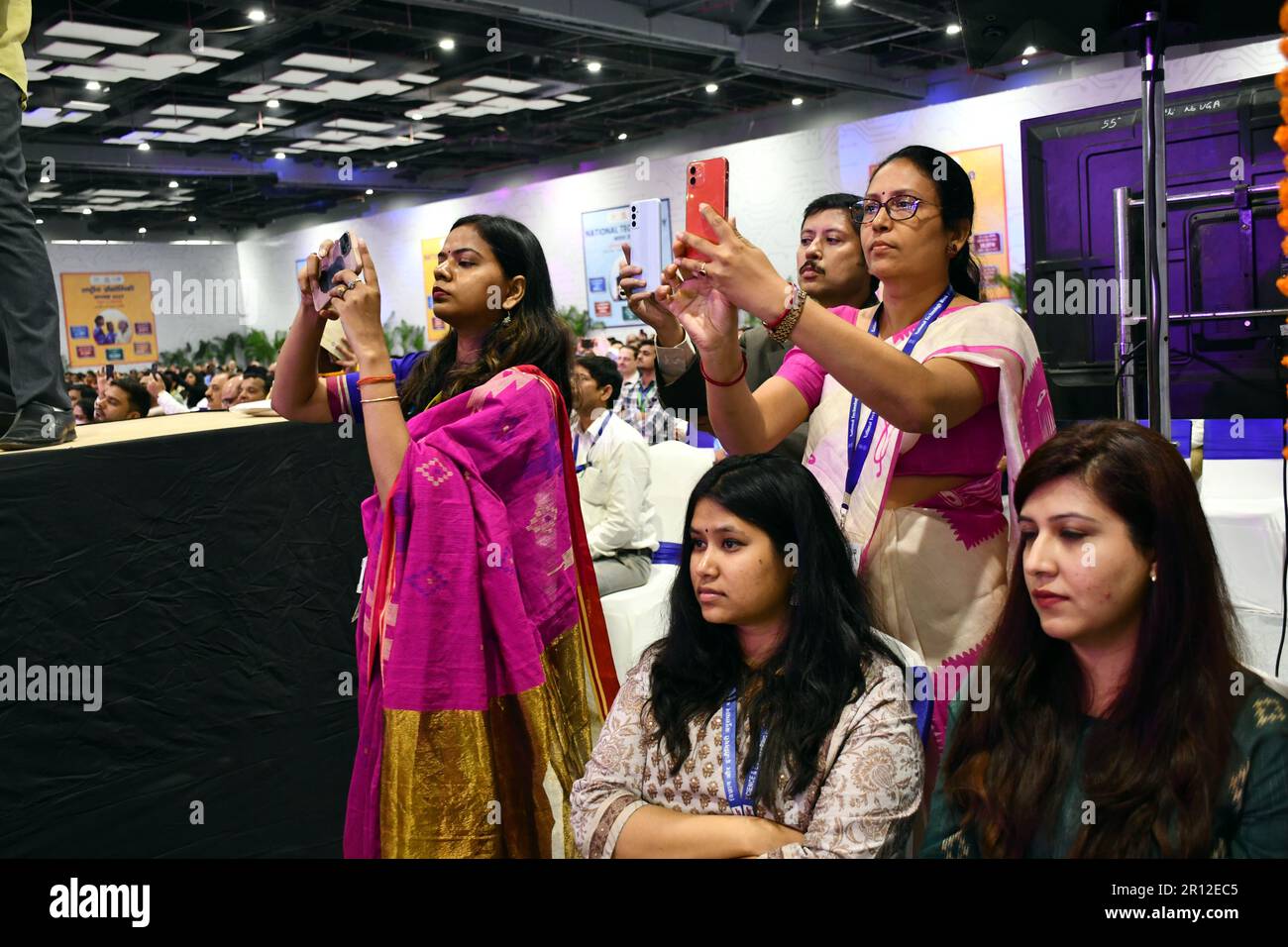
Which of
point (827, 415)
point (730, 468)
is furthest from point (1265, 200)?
point (730, 468)

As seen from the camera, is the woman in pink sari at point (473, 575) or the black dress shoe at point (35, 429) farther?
the black dress shoe at point (35, 429)

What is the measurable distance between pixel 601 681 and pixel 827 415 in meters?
0.70

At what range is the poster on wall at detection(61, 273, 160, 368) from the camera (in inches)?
607

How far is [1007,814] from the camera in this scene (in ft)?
4.03

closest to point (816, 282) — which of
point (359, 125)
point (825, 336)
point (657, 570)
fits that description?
point (825, 336)

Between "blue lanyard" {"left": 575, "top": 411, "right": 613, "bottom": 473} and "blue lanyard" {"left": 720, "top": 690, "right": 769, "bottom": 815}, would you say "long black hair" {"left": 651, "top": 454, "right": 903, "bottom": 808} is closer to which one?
"blue lanyard" {"left": 720, "top": 690, "right": 769, "bottom": 815}

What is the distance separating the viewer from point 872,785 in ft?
4.47

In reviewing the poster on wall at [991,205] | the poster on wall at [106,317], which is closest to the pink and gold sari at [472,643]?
the poster on wall at [991,205]

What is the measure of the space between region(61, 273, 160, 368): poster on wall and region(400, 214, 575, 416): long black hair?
14840mm

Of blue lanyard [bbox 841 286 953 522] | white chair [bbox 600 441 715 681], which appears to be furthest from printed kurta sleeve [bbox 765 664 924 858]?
white chair [bbox 600 441 715 681]

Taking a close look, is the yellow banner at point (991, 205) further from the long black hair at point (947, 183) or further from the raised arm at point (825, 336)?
the raised arm at point (825, 336)

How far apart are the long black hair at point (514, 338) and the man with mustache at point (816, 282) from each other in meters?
0.37

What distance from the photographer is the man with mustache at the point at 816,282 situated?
166 cm
